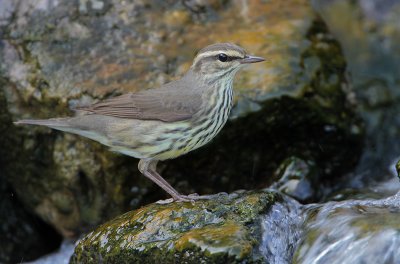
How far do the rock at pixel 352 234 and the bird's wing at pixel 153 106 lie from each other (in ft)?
5.10

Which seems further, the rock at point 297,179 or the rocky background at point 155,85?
the rock at point 297,179

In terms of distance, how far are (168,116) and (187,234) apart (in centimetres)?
Result: 155

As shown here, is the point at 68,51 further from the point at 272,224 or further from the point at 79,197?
the point at 272,224

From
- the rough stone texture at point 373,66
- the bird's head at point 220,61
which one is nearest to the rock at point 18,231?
the bird's head at point 220,61

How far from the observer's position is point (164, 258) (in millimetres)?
5672

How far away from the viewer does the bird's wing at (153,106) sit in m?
6.90

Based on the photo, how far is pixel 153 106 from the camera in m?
7.03

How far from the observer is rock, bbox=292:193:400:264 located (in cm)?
569

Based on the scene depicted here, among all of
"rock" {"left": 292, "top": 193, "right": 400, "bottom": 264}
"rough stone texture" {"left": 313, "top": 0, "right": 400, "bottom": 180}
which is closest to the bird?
"rock" {"left": 292, "top": 193, "right": 400, "bottom": 264}

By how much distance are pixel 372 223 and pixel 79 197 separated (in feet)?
11.5

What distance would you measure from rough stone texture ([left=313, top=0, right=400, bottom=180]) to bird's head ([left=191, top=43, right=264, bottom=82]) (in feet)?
8.28

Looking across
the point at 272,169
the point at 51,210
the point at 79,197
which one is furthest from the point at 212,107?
the point at 51,210

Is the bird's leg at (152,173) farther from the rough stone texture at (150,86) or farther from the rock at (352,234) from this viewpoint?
the rock at (352,234)

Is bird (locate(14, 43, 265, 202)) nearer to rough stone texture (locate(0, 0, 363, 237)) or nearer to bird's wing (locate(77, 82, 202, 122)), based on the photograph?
bird's wing (locate(77, 82, 202, 122))
